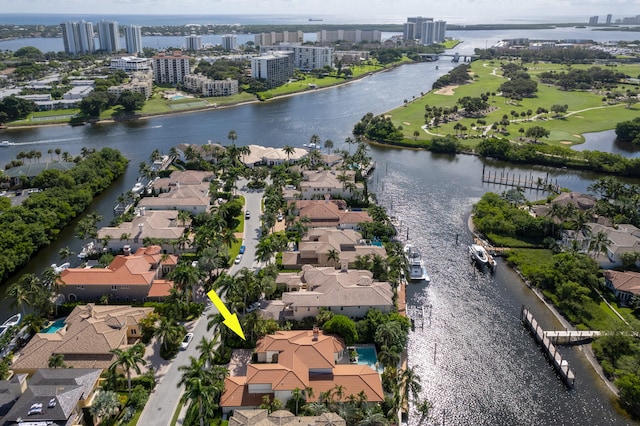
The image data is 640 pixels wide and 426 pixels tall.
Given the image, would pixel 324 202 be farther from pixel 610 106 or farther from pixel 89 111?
pixel 610 106

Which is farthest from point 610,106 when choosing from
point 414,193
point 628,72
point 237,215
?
point 237,215

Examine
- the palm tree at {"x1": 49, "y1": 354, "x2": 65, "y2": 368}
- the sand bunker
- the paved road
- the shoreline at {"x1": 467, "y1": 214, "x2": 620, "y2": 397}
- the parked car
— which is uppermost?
the sand bunker

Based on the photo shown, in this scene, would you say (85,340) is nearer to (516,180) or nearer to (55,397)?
(55,397)

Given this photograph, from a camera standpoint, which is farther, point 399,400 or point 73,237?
point 73,237

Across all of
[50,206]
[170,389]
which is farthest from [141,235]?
[170,389]

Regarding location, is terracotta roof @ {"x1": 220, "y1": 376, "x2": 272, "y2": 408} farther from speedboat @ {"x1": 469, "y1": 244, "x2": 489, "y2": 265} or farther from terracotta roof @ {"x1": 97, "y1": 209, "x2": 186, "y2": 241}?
speedboat @ {"x1": 469, "y1": 244, "x2": 489, "y2": 265}

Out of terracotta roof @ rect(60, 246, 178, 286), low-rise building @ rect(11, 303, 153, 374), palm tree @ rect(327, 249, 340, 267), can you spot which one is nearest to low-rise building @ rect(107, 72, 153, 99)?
terracotta roof @ rect(60, 246, 178, 286)
